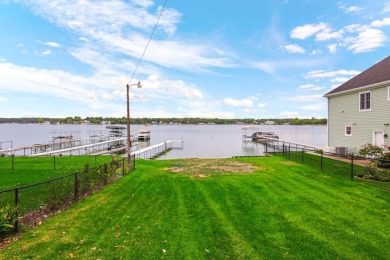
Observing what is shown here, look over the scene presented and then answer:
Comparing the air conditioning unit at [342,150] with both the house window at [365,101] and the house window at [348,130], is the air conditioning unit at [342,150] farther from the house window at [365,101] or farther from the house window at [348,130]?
the house window at [365,101]

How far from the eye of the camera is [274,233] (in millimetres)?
7133

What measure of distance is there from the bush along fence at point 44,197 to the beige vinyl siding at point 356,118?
21.6 m

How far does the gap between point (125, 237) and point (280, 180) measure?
9.63 metres

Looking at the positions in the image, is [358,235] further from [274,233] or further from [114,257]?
[114,257]

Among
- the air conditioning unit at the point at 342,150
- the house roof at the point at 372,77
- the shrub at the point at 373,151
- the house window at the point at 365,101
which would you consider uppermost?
the house roof at the point at 372,77

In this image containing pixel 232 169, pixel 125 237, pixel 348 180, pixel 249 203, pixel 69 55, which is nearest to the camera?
pixel 125 237

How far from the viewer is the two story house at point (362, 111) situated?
21141 mm

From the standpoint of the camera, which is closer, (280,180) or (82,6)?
(280,180)

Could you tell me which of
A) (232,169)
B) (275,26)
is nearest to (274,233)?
(232,169)

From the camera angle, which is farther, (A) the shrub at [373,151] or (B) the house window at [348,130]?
(B) the house window at [348,130]

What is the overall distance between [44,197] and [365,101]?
84.7 feet

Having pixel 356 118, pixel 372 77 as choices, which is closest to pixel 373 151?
pixel 356 118

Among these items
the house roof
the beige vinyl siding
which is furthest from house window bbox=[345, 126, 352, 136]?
the house roof

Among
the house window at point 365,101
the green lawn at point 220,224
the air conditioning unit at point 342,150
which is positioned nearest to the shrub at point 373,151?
the house window at point 365,101
